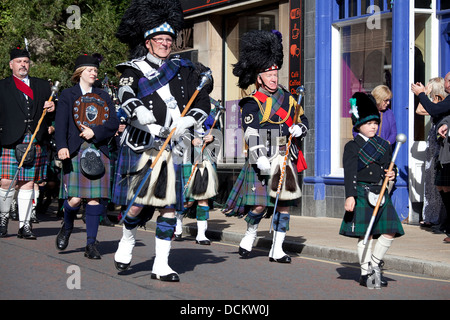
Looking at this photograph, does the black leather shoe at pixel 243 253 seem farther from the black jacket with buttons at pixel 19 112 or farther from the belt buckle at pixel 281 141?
the black jacket with buttons at pixel 19 112

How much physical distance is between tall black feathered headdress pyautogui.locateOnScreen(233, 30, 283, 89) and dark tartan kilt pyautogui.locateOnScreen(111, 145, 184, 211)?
217 cm

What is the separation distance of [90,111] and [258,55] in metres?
1.91

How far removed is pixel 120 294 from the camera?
22.4 feet

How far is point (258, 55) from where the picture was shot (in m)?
9.35

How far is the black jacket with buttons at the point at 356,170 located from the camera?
7426 mm

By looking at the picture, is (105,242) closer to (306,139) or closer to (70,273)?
(70,273)

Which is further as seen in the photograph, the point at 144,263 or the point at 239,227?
the point at 239,227

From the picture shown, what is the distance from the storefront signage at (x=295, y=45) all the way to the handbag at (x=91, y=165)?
6000 mm

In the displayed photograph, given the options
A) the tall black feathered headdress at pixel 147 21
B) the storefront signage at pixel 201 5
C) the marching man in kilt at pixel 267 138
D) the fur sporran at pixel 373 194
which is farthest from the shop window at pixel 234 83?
the fur sporran at pixel 373 194

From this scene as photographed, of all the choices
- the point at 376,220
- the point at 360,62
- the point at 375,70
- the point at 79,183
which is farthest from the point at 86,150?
the point at 360,62

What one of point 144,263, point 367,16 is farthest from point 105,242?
point 367,16

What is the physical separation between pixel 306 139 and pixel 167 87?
706 cm

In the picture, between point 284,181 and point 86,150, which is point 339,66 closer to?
point 284,181

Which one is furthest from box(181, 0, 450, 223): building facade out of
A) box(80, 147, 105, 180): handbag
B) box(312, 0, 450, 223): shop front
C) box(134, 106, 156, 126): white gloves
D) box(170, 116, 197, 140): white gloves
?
box(134, 106, 156, 126): white gloves
